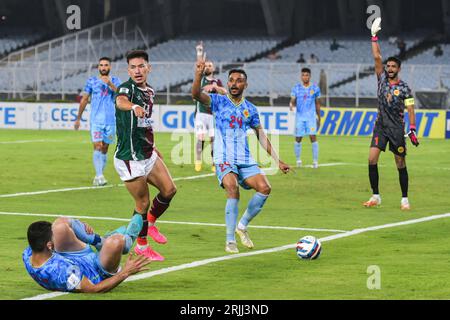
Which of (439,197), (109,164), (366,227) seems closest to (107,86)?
(109,164)

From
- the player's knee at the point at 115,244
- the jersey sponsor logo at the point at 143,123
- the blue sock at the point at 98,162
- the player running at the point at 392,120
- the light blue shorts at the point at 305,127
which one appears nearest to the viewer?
the player's knee at the point at 115,244

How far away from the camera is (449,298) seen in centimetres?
1049

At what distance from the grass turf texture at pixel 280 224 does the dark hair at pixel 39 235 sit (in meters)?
0.64

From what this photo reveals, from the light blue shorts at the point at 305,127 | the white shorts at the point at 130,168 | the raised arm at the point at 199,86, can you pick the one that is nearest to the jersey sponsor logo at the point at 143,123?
the white shorts at the point at 130,168

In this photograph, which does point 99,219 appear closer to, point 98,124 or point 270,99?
point 98,124

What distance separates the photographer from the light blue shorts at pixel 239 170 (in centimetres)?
1419

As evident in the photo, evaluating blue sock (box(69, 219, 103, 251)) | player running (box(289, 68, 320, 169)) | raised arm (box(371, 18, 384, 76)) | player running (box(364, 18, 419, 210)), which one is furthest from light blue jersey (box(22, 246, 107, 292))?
player running (box(289, 68, 320, 169))

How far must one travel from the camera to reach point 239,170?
14312 mm

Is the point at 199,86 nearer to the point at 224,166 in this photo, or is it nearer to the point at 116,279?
the point at 224,166

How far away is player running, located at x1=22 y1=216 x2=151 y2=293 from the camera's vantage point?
10.2m

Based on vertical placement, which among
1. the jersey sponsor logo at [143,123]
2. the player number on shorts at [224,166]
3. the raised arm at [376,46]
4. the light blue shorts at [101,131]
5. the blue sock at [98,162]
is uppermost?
the raised arm at [376,46]

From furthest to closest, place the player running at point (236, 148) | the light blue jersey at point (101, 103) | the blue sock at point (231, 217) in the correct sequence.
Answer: the light blue jersey at point (101, 103) < the player running at point (236, 148) < the blue sock at point (231, 217)

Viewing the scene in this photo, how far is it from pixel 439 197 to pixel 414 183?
2.80m

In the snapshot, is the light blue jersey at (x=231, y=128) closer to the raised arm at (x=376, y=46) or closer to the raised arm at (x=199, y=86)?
the raised arm at (x=199, y=86)
